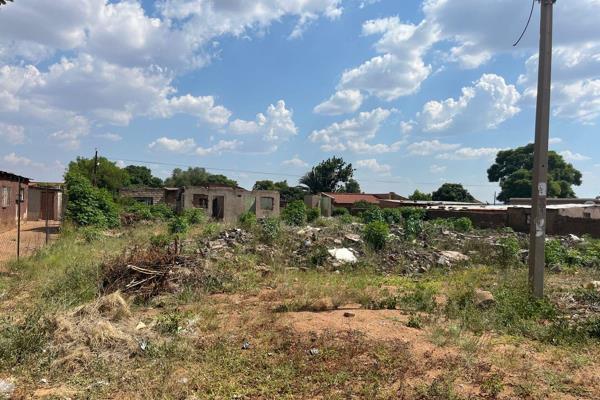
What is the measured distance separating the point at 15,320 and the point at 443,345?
501cm

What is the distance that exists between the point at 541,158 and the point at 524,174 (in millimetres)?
55885

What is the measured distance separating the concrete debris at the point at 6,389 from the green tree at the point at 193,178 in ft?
214

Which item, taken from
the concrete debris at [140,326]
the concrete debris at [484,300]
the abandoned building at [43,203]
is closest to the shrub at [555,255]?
the concrete debris at [484,300]

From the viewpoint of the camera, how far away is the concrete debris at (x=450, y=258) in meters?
11.8

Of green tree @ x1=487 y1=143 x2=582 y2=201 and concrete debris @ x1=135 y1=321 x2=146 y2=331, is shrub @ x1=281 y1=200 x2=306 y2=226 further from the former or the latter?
green tree @ x1=487 y1=143 x2=582 y2=201

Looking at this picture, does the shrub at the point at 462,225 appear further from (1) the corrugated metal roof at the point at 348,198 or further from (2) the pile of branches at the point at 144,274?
(1) the corrugated metal roof at the point at 348,198

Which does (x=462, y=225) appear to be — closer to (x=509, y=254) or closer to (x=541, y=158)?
(x=509, y=254)

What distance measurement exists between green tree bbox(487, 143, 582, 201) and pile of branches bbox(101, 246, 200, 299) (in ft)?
170

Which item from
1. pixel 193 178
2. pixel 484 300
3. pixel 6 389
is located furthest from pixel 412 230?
pixel 193 178

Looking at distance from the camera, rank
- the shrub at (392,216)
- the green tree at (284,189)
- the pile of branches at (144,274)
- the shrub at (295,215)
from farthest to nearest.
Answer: the green tree at (284,189) < the shrub at (392,216) < the shrub at (295,215) < the pile of branches at (144,274)

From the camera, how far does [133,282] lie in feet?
24.8

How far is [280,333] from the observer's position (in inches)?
213

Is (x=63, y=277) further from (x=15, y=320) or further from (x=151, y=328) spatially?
(x=151, y=328)

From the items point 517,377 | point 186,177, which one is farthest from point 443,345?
point 186,177
